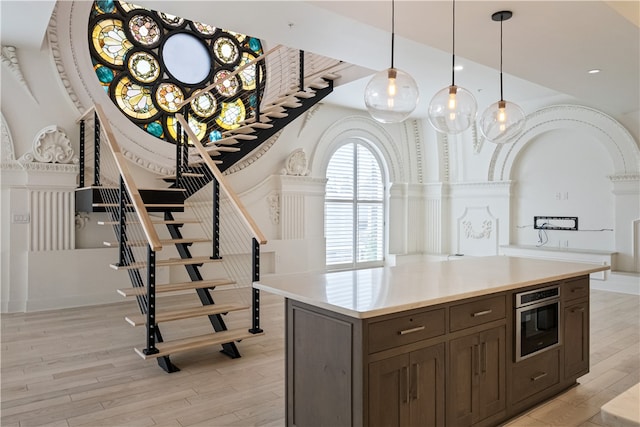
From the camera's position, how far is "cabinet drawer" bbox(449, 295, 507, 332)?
240 centimetres

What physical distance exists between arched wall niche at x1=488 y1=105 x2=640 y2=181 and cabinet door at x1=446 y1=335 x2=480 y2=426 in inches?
239

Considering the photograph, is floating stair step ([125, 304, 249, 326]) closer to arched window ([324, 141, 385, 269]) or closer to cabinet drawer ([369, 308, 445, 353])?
cabinet drawer ([369, 308, 445, 353])

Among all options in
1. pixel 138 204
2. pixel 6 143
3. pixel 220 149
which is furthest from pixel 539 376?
pixel 6 143

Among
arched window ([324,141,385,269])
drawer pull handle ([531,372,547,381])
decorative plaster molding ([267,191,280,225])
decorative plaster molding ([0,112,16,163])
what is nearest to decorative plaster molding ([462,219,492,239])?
arched window ([324,141,385,269])

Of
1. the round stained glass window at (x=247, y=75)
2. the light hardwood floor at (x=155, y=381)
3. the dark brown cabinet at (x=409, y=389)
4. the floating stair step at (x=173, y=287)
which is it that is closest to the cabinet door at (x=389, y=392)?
the dark brown cabinet at (x=409, y=389)

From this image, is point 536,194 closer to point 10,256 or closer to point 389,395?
point 389,395

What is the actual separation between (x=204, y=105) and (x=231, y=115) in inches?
18.7

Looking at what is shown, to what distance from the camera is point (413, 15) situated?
3652mm

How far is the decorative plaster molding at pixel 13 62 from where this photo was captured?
530 centimetres

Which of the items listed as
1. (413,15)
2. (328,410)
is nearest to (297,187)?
(413,15)

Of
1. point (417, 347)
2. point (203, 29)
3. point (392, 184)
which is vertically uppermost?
point (203, 29)

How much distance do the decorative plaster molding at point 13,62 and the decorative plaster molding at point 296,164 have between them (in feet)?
12.2

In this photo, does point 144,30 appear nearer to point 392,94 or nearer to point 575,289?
point 392,94

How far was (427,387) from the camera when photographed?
226 cm
